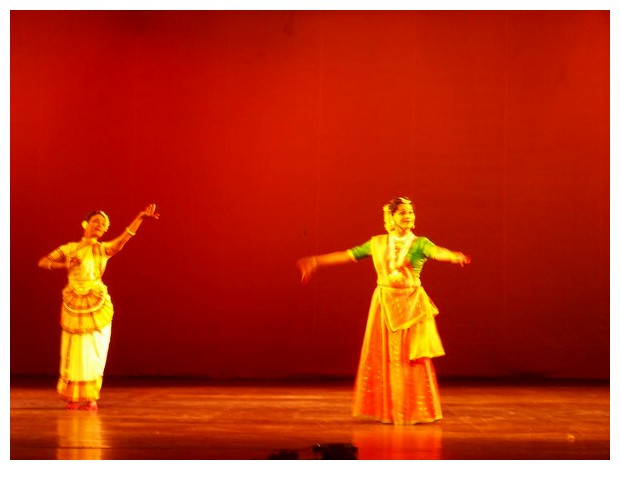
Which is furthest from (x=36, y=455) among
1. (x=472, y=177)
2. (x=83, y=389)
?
(x=472, y=177)

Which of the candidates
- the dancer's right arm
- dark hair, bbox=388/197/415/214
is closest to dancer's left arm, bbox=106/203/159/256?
the dancer's right arm

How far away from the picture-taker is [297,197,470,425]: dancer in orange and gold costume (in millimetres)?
4859

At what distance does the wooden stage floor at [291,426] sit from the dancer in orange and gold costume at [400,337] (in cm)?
13

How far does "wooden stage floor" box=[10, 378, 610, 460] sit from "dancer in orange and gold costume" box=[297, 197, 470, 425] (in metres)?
0.13

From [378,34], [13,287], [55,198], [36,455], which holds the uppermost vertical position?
[378,34]

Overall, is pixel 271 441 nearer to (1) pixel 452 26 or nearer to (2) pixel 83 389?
(2) pixel 83 389

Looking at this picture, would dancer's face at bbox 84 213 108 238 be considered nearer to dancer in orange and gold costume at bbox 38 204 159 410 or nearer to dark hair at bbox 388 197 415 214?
dancer in orange and gold costume at bbox 38 204 159 410

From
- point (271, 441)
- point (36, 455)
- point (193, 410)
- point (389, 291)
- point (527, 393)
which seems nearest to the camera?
point (36, 455)

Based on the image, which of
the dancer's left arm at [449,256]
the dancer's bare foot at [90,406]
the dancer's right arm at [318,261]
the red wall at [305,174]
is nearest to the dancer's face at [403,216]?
the dancer's left arm at [449,256]

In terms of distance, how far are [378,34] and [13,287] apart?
3.43 metres

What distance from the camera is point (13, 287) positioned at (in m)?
7.67

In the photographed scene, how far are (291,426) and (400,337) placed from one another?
69 centimetres

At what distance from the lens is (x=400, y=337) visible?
16.0 ft

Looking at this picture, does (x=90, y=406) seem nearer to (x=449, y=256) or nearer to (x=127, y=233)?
(x=127, y=233)
